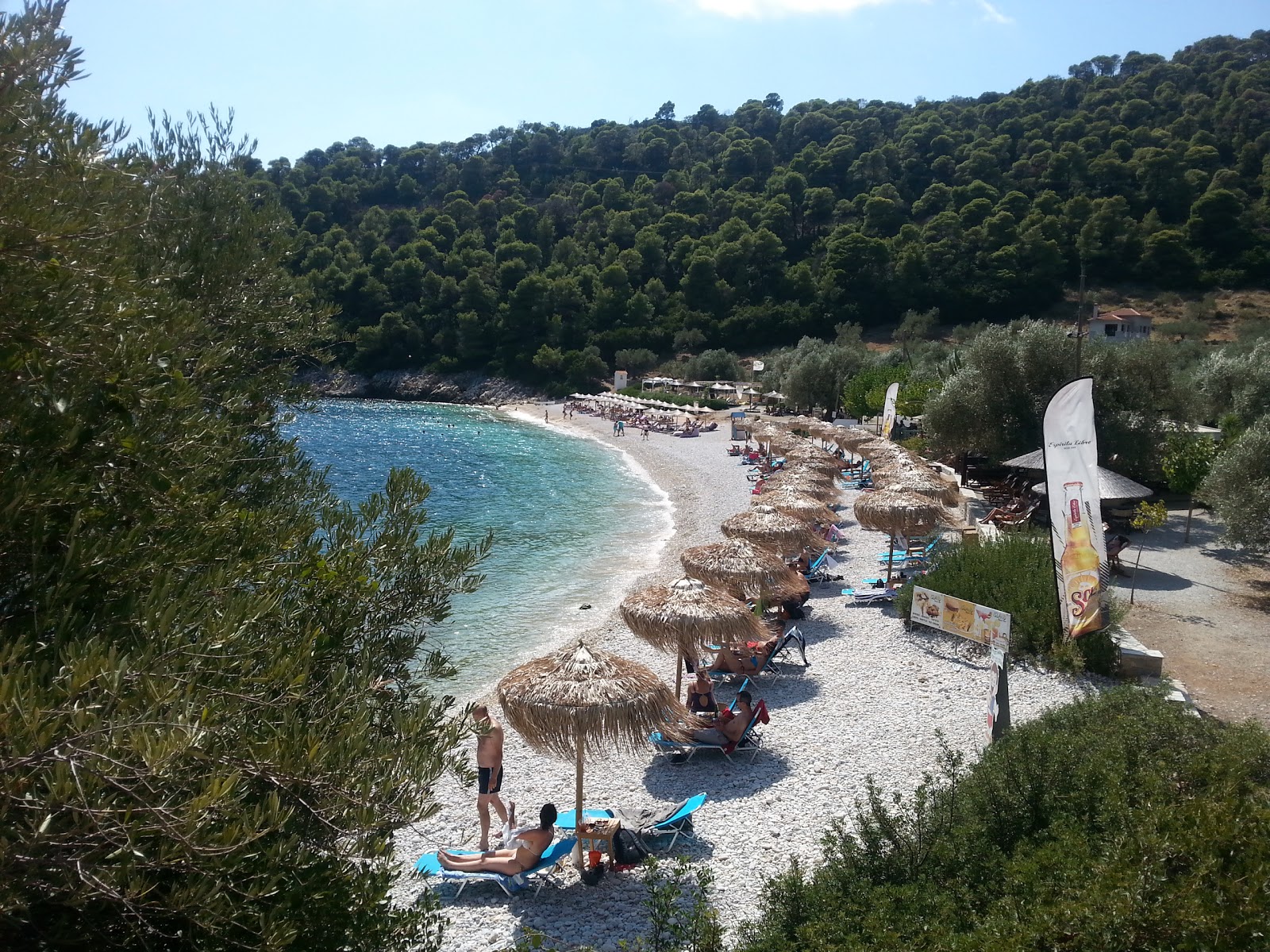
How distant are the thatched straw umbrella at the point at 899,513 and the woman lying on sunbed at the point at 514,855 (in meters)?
10.0

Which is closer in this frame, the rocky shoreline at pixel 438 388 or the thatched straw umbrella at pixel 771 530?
the thatched straw umbrella at pixel 771 530

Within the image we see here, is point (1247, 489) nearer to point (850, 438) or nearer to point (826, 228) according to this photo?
point (850, 438)

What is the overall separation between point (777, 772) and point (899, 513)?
766cm

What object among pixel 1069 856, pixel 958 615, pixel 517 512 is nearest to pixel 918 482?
pixel 958 615

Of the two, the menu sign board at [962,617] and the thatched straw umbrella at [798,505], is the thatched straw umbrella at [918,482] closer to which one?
the thatched straw umbrella at [798,505]

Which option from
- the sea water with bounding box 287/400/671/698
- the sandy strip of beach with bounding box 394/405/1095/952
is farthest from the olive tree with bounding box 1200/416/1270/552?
the sea water with bounding box 287/400/671/698

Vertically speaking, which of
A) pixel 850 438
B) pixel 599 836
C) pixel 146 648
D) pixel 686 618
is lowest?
pixel 599 836

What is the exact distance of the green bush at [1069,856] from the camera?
3850 millimetres

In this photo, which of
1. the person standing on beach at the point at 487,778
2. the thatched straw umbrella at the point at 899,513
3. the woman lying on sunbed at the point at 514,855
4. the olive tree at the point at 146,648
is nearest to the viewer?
the olive tree at the point at 146,648

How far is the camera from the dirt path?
10.0m

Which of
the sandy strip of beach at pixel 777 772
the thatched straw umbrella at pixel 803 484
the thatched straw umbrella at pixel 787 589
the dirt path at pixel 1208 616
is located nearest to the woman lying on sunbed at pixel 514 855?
the sandy strip of beach at pixel 777 772

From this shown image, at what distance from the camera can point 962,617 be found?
11727mm

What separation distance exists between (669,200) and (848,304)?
127 ft

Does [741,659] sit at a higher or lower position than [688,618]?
lower
